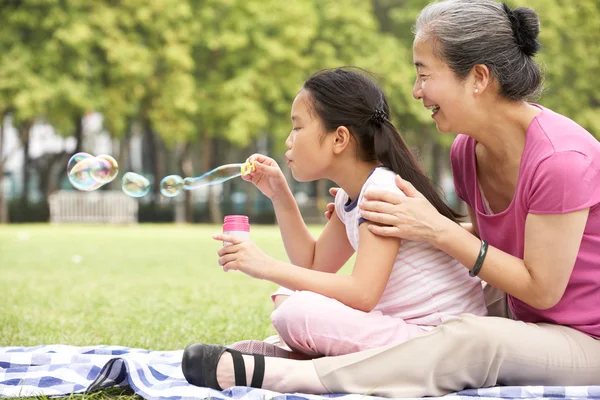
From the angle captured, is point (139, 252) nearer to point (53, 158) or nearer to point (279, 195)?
point (279, 195)

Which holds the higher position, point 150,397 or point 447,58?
point 447,58

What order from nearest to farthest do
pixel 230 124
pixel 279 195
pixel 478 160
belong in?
1. pixel 478 160
2. pixel 279 195
3. pixel 230 124

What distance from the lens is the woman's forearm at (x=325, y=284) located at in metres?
2.49

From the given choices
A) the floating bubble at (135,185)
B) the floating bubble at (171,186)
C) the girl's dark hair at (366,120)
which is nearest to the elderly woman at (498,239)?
the girl's dark hair at (366,120)

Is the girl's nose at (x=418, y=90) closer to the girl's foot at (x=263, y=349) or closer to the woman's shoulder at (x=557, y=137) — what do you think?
the woman's shoulder at (x=557, y=137)

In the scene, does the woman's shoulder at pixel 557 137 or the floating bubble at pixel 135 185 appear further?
the floating bubble at pixel 135 185

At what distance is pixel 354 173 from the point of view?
277 cm

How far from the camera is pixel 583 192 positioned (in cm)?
231

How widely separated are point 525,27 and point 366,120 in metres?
0.60

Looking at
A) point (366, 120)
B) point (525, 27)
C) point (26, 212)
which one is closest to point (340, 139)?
point (366, 120)

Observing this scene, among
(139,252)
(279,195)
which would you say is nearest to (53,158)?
(139,252)

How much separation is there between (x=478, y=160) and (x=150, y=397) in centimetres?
136

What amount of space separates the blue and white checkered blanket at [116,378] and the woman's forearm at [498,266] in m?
0.28

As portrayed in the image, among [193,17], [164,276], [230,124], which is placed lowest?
[164,276]
